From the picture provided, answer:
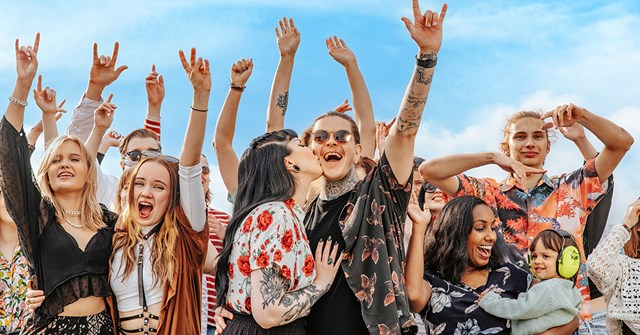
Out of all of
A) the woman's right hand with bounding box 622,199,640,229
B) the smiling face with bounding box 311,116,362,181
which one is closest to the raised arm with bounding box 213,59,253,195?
the smiling face with bounding box 311,116,362,181

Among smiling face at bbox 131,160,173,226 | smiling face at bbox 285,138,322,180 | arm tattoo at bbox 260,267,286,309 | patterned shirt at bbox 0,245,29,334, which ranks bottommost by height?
patterned shirt at bbox 0,245,29,334

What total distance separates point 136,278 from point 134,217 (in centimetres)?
39

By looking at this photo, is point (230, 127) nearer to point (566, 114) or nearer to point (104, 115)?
point (104, 115)

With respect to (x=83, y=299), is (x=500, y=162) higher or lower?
higher

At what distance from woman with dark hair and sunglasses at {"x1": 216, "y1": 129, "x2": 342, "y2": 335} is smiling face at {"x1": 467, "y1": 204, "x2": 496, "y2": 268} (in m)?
1.16

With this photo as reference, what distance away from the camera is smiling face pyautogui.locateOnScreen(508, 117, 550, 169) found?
600 cm

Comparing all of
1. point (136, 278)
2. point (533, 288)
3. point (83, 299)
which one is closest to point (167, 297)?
point (136, 278)

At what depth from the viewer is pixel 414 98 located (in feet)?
14.1

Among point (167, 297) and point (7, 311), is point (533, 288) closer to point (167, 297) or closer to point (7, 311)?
point (167, 297)

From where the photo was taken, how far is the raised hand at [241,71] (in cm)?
569

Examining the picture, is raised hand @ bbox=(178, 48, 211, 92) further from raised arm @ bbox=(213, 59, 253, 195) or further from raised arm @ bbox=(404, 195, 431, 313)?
raised arm @ bbox=(404, 195, 431, 313)

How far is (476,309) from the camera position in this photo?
15.8 ft

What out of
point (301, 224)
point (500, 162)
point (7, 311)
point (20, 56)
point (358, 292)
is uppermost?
point (20, 56)

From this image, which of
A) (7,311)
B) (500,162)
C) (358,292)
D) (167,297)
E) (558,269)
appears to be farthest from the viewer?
(7,311)
